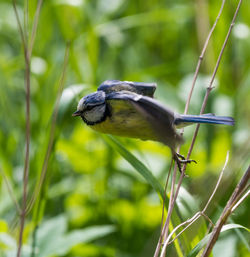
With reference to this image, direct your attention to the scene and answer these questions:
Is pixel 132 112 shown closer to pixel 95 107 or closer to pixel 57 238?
pixel 95 107

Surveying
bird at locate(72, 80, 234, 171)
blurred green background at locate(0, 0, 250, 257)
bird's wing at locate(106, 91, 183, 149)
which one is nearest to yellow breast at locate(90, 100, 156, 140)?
bird at locate(72, 80, 234, 171)

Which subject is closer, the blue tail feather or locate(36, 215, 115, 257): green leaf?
the blue tail feather

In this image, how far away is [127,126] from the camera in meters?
1.29

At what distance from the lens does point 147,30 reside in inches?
154

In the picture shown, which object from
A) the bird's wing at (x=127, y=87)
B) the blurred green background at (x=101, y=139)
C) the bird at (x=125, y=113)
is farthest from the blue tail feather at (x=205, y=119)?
the blurred green background at (x=101, y=139)

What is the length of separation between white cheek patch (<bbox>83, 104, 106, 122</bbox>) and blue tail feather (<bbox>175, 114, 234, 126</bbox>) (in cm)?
21

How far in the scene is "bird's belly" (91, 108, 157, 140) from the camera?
1.25 meters

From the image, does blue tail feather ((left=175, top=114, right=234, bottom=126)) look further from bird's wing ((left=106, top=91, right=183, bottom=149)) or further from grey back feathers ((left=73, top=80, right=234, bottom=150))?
Result: bird's wing ((left=106, top=91, right=183, bottom=149))

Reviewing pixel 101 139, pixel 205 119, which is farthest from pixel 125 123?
pixel 101 139

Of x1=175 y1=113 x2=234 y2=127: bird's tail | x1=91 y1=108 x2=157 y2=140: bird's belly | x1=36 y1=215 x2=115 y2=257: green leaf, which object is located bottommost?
x1=36 y1=215 x2=115 y2=257: green leaf

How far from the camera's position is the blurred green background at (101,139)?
6.43ft

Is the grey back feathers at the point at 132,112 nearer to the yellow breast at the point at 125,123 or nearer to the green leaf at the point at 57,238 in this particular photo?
the yellow breast at the point at 125,123

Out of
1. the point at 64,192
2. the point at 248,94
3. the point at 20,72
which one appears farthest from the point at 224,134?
the point at 20,72

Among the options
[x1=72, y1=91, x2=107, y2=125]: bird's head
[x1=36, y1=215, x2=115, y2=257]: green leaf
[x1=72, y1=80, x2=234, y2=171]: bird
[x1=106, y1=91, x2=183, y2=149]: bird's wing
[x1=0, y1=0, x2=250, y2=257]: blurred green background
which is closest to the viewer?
[x1=106, y1=91, x2=183, y2=149]: bird's wing
